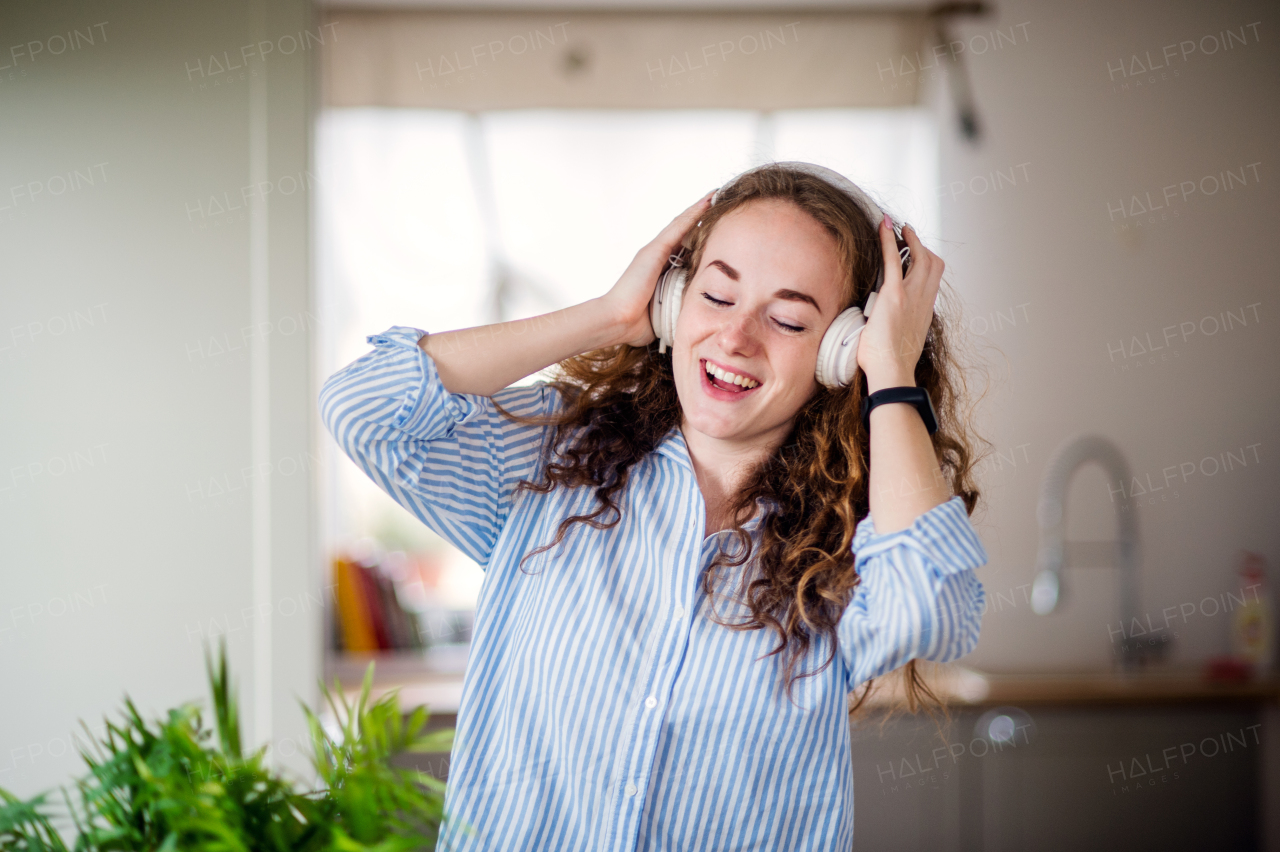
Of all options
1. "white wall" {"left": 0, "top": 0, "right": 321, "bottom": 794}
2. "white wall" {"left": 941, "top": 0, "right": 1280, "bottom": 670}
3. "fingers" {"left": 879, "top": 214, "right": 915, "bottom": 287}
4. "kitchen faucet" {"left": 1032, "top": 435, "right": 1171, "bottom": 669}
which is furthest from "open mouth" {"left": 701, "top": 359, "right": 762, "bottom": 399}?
"kitchen faucet" {"left": 1032, "top": 435, "right": 1171, "bottom": 669}

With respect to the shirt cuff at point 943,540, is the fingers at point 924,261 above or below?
above

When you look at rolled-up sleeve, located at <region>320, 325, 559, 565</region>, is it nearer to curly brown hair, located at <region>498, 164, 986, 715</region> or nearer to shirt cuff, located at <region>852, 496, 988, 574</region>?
curly brown hair, located at <region>498, 164, 986, 715</region>

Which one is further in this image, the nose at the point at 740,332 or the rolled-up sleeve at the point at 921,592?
the nose at the point at 740,332

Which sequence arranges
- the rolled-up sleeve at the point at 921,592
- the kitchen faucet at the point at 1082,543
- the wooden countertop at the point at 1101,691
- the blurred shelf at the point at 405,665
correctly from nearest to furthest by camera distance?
1. the rolled-up sleeve at the point at 921,592
2. the wooden countertop at the point at 1101,691
3. the kitchen faucet at the point at 1082,543
4. the blurred shelf at the point at 405,665

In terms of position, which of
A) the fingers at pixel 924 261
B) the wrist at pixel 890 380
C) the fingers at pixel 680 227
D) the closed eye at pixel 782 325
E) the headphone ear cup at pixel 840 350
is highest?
the fingers at pixel 680 227

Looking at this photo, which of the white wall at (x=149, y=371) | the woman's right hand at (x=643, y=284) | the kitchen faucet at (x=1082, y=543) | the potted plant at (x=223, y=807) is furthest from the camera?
the kitchen faucet at (x=1082, y=543)

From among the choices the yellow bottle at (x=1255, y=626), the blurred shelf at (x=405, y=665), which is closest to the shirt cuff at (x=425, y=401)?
the blurred shelf at (x=405, y=665)

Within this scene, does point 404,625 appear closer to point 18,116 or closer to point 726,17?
point 18,116

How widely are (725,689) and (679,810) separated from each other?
151 mm

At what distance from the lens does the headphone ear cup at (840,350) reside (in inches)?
46.1

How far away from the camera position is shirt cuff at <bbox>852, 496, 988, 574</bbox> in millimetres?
1028

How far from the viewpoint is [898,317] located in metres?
1.17

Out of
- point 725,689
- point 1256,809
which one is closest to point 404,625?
point 725,689

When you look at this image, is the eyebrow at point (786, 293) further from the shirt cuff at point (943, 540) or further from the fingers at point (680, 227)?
the shirt cuff at point (943, 540)
